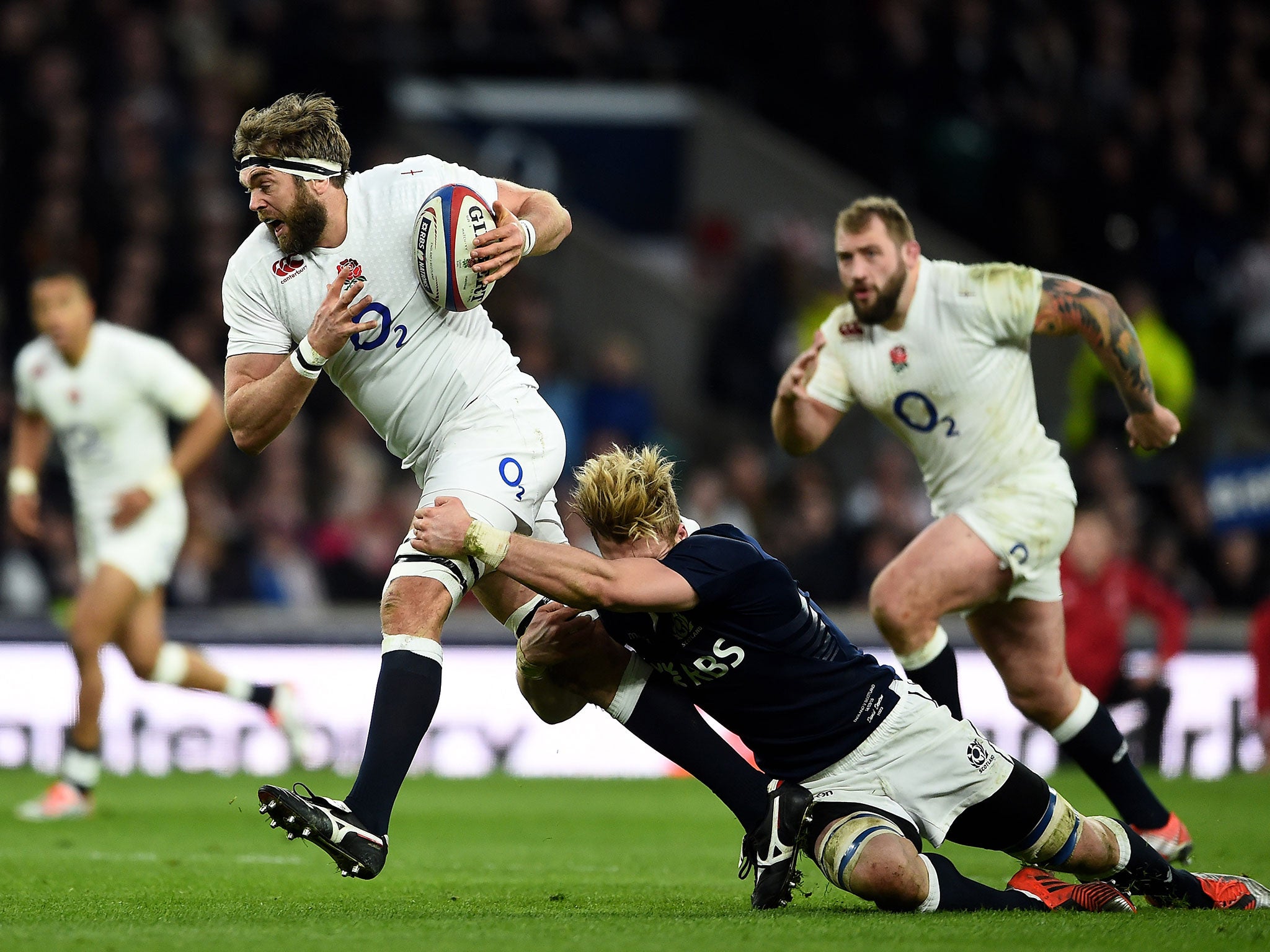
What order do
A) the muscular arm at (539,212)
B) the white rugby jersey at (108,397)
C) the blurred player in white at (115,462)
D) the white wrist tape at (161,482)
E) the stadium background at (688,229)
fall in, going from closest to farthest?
the muscular arm at (539,212)
the blurred player in white at (115,462)
the white wrist tape at (161,482)
the white rugby jersey at (108,397)
the stadium background at (688,229)

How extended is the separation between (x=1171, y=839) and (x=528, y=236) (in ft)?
10.7

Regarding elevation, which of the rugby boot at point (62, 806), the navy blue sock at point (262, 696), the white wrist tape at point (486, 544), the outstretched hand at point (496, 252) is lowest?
the rugby boot at point (62, 806)

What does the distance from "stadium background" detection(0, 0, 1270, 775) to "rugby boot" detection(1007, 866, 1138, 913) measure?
598cm

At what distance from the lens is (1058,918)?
5133 mm

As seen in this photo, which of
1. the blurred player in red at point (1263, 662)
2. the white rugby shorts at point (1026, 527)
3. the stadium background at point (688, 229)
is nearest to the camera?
the white rugby shorts at point (1026, 527)

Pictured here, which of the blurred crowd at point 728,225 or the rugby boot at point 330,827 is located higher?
the blurred crowd at point 728,225

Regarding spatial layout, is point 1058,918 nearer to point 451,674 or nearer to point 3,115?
point 451,674

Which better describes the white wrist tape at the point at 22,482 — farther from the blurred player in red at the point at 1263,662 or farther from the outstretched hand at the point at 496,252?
the blurred player in red at the point at 1263,662

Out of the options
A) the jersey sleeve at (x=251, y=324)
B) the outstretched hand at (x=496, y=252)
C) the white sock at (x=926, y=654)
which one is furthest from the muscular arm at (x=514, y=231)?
the white sock at (x=926, y=654)

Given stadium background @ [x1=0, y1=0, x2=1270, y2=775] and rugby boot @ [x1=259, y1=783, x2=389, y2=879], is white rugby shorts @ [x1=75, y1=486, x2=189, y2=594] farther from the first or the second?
rugby boot @ [x1=259, y1=783, x2=389, y2=879]

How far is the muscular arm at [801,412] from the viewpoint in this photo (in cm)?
689

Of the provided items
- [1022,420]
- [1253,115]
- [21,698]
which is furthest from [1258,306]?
[21,698]

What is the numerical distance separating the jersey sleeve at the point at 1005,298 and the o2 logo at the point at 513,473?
222 cm

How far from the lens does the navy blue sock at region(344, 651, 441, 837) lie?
5.05 metres
